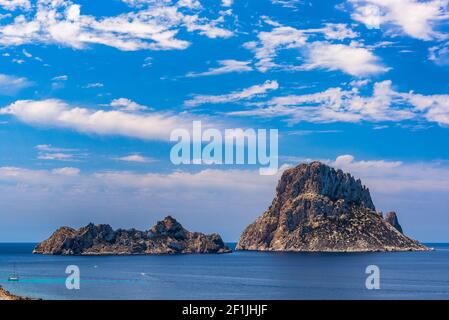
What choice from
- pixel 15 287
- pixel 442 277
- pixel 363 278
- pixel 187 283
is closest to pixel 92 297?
pixel 15 287

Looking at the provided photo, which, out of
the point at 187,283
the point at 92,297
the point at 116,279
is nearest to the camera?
→ the point at 92,297

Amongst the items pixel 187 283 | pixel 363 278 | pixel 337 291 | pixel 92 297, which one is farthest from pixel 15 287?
pixel 363 278
